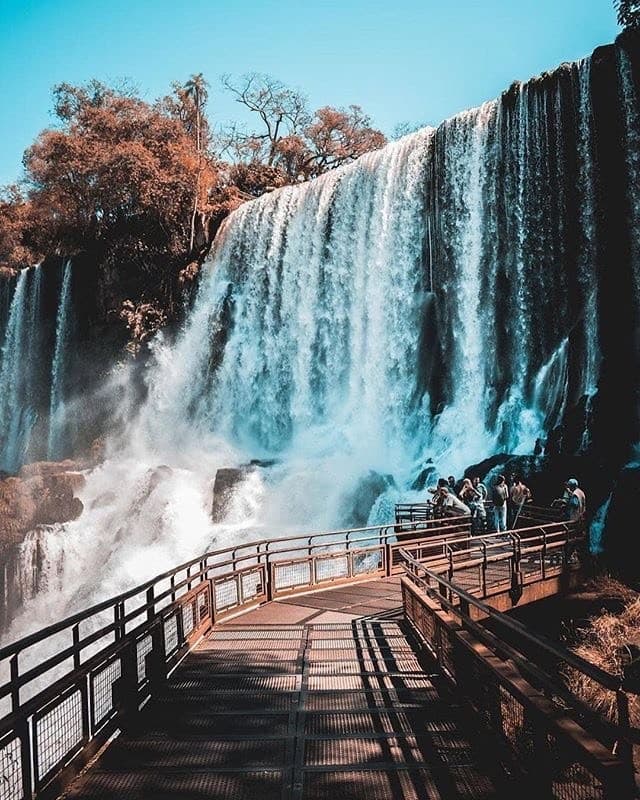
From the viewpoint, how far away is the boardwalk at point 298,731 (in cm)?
477

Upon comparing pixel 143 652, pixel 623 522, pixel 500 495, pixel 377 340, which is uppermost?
pixel 377 340

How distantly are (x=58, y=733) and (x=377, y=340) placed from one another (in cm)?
2656

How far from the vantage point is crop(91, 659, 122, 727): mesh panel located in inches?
226

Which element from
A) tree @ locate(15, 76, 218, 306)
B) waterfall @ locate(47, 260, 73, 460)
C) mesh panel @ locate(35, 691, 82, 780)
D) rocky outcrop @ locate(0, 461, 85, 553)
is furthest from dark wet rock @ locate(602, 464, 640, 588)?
waterfall @ locate(47, 260, 73, 460)

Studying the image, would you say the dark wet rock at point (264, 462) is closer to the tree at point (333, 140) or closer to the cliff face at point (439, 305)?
the cliff face at point (439, 305)

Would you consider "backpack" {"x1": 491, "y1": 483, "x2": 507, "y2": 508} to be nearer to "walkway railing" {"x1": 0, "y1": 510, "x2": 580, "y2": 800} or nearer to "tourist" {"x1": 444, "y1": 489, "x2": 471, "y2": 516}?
"tourist" {"x1": 444, "y1": 489, "x2": 471, "y2": 516}

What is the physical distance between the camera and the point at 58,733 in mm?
5188

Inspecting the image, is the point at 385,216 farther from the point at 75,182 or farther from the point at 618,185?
the point at 75,182

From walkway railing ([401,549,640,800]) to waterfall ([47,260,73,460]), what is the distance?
3640cm

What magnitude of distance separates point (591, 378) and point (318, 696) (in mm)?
21104

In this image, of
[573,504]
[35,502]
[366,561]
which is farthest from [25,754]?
[35,502]

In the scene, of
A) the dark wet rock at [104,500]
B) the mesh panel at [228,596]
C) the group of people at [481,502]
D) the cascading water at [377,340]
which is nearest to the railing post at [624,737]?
the mesh panel at [228,596]

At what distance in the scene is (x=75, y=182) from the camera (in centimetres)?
4028

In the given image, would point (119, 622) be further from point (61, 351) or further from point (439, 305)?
point (61, 351)
